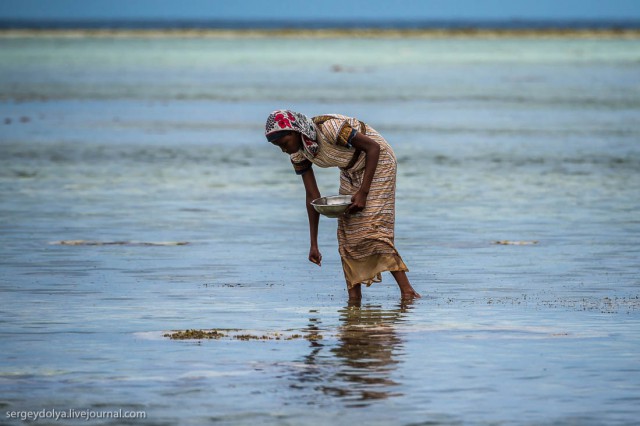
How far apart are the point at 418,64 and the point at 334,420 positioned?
6118 cm

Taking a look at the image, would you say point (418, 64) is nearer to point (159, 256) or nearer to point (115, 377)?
point (159, 256)

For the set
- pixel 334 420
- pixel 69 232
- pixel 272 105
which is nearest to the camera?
pixel 334 420

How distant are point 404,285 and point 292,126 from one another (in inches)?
54.9

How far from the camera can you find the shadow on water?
685 centimetres

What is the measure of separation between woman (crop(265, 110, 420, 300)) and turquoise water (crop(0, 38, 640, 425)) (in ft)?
1.02

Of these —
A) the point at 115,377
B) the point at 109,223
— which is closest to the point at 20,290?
the point at 115,377

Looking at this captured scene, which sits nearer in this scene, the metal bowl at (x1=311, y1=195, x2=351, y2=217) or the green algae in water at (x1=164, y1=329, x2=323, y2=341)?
the green algae in water at (x1=164, y1=329, x2=323, y2=341)

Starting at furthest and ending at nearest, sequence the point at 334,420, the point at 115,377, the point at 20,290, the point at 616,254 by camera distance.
Result: the point at 616,254
the point at 20,290
the point at 115,377
the point at 334,420

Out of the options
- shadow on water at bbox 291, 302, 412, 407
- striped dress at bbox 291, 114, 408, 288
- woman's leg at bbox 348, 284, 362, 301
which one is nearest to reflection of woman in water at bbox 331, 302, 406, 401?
shadow on water at bbox 291, 302, 412, 407

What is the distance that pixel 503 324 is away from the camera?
859 centimetres

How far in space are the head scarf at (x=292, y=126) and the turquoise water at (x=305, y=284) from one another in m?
1.05

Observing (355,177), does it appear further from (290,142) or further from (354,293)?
(354,293)

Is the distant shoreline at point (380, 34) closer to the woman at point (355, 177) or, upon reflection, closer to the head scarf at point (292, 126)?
the woman at point (355, 177)

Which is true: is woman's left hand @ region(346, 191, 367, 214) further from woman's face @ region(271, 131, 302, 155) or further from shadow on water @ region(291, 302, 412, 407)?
shadow on water @ region(291, 302, 412, 407)
